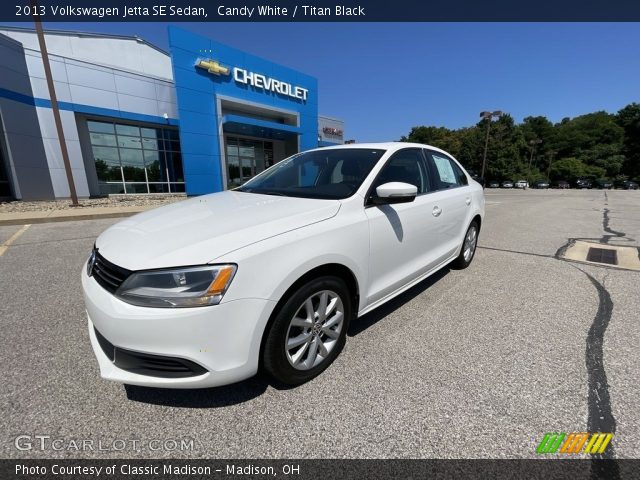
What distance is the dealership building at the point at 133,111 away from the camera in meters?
13.0

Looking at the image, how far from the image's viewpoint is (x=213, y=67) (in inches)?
621

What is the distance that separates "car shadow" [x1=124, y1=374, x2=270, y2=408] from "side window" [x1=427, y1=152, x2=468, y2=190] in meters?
2.79

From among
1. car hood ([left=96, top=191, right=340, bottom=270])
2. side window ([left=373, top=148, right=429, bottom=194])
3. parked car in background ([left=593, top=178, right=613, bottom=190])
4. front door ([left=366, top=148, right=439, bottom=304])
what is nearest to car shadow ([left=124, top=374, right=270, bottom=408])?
car hood ([left=96, top=191, right=340, bottom=270])

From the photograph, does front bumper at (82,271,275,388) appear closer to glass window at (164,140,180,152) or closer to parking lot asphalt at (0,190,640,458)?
parking lot asphalt at (0,190,640,458)

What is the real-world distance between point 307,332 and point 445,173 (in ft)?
9.22

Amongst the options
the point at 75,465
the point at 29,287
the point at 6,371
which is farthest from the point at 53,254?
the point at 75,465

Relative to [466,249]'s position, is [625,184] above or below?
below

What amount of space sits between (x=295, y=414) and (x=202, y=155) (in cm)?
1697

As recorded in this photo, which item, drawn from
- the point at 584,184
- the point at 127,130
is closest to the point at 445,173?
the point at 127,130

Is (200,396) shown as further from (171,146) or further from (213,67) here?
(171,146)

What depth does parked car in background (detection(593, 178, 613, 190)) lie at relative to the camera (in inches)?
2183

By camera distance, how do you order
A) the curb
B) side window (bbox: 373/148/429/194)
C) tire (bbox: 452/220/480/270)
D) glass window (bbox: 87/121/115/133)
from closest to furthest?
side window (bbox: 373/148/429/194), tire (bbox: 452/220/480/270), the curb, glass window (bbox: 87/121/115/133)

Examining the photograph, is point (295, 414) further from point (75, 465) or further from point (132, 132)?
point (132, 132)

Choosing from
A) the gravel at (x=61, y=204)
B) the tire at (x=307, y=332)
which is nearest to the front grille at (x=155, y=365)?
the tire at (x=307, y=332)
